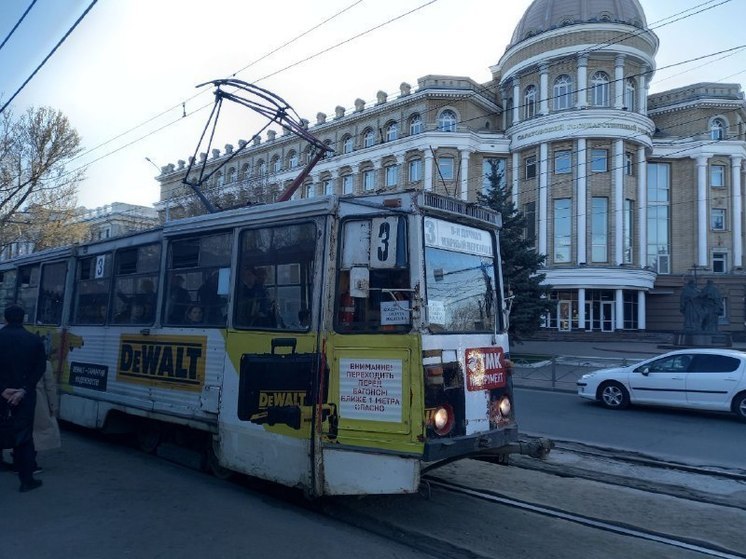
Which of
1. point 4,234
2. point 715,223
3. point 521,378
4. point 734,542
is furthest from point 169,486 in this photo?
point 715,223

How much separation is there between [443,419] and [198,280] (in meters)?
3.20

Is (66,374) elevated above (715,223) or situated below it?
below

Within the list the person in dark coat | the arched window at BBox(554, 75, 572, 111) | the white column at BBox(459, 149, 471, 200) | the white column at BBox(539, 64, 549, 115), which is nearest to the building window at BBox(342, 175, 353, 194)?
the white column at BBox(459, 149, 471, 200)

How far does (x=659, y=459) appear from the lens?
8.64 m

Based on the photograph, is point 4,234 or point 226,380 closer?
point 226,380

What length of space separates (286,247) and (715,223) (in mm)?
49487

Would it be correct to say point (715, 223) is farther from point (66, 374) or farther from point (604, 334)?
point (66, 374)

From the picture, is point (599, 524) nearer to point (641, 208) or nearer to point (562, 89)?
point (562, 89)

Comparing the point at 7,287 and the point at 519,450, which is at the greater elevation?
the point at 7,287

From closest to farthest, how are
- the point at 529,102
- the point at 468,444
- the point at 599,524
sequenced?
the point at 468,444 → the point at 599,524 → the point at 529,102

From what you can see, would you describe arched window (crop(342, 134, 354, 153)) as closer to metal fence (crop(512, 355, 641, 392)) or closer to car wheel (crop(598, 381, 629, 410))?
metal fence (crop(512, 355, 641, 392))

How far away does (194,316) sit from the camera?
665cm

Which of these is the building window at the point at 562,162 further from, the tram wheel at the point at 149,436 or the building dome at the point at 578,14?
the tram wheel at the point at 149,436

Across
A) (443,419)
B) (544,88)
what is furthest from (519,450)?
(544,88)
